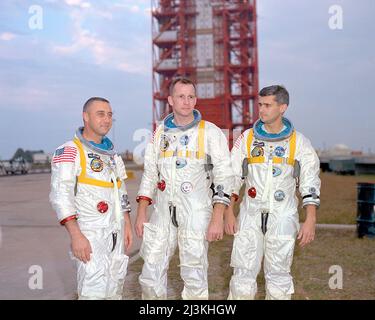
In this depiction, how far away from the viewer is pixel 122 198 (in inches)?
157

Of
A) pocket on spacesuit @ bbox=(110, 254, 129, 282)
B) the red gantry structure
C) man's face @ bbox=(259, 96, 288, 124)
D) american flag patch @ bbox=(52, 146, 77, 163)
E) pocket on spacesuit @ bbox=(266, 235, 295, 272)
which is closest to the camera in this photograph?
american flag patch @ bbox=(52, 146, 77, 163)

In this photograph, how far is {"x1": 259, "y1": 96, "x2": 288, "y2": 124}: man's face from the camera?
4039 mm

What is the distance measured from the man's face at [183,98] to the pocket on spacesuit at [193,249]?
3.44 feet

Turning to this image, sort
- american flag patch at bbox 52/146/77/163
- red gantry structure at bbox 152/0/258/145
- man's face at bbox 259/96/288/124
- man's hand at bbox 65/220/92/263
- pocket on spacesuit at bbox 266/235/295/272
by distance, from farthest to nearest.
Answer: red gantry structure at bbox 152/0/258/145 < man's face at bbox 259/96/288/124 < pocket on spacesuit at bbox 266/235/295/272 < american flag patch at bbox 52/146/77/163 < man's hand at bbox 65/220/92/263

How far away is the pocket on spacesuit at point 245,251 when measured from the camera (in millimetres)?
3943

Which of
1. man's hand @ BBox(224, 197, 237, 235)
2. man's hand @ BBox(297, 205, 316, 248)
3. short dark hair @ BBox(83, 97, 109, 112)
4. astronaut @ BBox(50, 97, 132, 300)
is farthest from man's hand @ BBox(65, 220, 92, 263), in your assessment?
man's hand @ BBox(297, 205, 316, 248)

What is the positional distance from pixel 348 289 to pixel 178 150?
10.4 feet

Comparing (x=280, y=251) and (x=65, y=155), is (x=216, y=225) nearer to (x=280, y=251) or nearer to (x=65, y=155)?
(x=280, y=251)

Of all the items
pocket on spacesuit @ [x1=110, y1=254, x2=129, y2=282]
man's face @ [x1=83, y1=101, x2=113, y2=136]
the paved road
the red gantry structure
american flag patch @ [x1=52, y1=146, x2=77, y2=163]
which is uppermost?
the red gantry structure

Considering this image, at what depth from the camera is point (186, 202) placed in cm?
394

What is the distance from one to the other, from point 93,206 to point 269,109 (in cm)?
173

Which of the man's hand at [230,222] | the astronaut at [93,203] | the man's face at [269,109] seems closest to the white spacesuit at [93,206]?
the astronaut at [93,203]

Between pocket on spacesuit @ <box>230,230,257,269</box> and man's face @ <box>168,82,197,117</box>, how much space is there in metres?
1.17

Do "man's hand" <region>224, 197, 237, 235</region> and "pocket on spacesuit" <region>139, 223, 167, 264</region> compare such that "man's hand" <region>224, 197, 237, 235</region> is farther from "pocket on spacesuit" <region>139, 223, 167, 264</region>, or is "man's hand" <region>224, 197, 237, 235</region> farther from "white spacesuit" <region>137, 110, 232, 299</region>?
"pocket on spacesuit" <region>139, 223, 167, 264</region>
